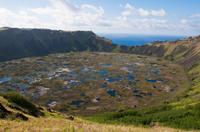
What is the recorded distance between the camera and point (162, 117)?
15600 cm

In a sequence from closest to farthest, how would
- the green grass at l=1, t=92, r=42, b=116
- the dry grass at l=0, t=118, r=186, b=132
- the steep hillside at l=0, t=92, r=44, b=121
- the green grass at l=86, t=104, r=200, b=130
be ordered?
the dry grass at l=0, t=118, r=186, b=132, the steep hillside at l=0, t=92, r=44, b=121, the green grass at l=1, t=92, r=42, b=116, the green grass at l=86, t=104, r=200, b=130

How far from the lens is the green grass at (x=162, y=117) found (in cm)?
14201

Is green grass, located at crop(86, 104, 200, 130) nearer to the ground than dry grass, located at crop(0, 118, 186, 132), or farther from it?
nearer to the ground

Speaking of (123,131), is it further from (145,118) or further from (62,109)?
(62,109)

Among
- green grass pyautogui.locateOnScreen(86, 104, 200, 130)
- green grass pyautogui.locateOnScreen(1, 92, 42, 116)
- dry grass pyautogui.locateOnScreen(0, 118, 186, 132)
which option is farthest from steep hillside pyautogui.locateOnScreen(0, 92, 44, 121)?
green grass pyautogui.locateOnScreen(86, 104, 200, 130)

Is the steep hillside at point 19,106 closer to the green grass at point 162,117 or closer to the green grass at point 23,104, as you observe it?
the green grass at point 23,104

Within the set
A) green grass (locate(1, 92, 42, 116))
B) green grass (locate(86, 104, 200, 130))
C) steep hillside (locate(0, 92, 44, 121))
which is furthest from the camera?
green grass (locate(86, 104, 200, 130))

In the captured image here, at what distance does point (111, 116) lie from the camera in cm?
16550

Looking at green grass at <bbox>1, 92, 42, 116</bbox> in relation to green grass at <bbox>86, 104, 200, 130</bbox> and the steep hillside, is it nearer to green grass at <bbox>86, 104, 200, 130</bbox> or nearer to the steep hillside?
the steep hillside

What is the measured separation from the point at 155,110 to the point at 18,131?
163543 mm

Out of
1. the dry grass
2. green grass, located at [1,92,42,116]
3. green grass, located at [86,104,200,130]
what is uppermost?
the dry grass

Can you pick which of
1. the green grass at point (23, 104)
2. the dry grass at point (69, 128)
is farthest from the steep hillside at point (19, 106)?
the dry grass at point (69, 128)

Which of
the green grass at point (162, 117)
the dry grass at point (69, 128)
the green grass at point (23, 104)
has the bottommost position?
the green grass at point (162, 117)

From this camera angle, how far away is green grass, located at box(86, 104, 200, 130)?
14201 cm
